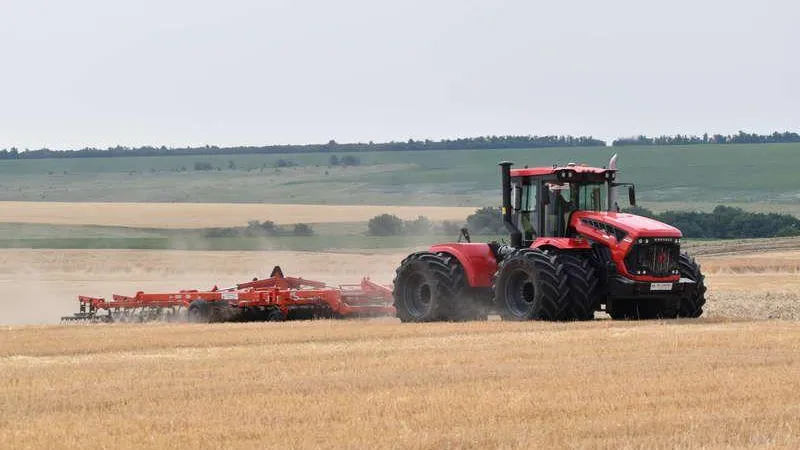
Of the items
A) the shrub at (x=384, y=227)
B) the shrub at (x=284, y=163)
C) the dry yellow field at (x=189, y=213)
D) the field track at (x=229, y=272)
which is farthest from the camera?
the shrub at (x=284, y=163)

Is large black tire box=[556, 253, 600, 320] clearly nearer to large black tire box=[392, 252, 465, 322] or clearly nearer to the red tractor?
the red tractor

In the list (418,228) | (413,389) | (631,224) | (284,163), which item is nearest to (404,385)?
(413,389)

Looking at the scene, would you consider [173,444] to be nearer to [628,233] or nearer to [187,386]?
[187,386]

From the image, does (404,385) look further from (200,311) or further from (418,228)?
(418,228)

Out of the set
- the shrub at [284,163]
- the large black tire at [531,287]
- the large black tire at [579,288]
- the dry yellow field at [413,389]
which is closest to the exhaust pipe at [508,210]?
the large black tire at [531,287]

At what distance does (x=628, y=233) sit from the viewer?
2355cm

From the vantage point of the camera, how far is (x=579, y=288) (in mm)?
23156

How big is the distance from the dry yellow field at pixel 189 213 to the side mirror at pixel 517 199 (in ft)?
138

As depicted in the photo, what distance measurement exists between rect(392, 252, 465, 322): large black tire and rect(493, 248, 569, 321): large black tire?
3.08 ft

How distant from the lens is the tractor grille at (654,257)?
23562 millimetres

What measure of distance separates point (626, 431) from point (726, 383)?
3.05m

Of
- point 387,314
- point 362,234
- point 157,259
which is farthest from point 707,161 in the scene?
point 387,314

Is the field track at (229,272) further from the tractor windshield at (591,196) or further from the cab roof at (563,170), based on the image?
the cab roof at (563,170)

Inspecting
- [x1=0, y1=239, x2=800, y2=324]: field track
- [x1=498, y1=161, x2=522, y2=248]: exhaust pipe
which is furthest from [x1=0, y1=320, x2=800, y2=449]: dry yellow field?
[x1=0, y1=239, x2=800, y2=324]: field track
